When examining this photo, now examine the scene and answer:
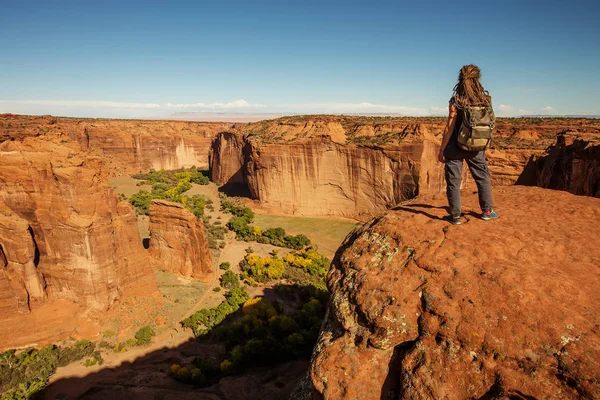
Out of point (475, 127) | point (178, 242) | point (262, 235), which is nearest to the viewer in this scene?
point (475, 127)

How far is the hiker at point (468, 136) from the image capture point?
606cm

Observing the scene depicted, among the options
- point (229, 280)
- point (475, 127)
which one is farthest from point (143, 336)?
point (475, 127)

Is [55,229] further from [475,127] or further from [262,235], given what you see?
[262,235]

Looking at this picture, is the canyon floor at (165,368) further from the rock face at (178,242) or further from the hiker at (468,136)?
the hiker at (468,136)

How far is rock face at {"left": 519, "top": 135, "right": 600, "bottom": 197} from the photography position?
13664 mm

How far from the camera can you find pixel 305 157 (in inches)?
1641

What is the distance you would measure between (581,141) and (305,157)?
28.3 m

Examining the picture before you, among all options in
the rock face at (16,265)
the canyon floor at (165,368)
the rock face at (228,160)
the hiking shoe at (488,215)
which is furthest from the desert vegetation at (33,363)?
the rock face at (228,160)

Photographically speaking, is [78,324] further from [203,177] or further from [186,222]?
[203,177]

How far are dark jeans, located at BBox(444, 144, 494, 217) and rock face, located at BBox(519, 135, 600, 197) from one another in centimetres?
846

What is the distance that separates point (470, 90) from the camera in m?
6.13

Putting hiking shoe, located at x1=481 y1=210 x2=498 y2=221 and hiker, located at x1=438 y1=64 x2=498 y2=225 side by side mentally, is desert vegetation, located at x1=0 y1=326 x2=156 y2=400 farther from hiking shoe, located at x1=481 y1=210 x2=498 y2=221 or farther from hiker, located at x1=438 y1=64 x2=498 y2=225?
hiking shoe, located at x1=481 y1=210 x2=498 y2=221

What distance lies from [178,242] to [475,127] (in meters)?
21.9

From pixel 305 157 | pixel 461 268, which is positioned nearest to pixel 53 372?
pixel 461 268
